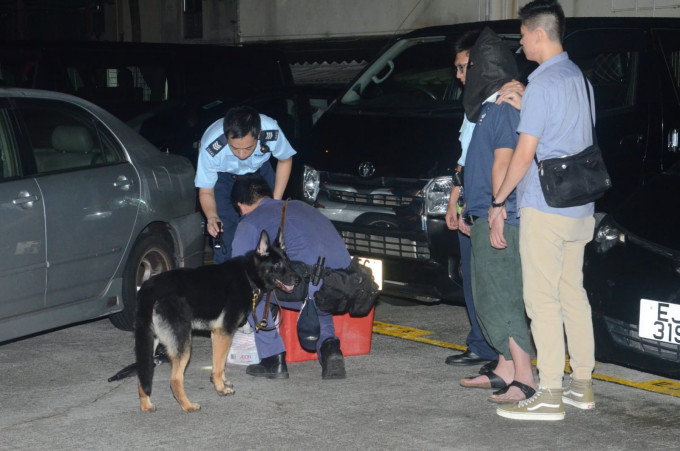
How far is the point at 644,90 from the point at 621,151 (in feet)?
1.90

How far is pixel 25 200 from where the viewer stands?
568 centimetres

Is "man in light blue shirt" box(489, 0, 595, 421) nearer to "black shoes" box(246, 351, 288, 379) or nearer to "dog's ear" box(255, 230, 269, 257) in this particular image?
"dog's ear" box(255, 230, 269, 257)

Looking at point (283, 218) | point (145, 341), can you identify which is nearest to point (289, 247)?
point (283, 218)

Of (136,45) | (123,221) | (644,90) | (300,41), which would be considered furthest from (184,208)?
(300,41)

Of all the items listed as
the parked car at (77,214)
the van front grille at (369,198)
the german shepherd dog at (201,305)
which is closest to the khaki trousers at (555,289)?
the german shepherd dog at (201,305)

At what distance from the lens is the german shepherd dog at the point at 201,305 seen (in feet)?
16.7

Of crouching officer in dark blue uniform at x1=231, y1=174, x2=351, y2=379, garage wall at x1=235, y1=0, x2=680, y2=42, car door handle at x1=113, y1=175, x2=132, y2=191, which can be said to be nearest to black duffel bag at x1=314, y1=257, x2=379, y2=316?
crouching officer in dark blue uniform at x1=231, y1=174, x2=351, y2=379

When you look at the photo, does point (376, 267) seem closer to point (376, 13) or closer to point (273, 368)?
point (273, 368)

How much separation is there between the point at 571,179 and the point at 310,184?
104 inches

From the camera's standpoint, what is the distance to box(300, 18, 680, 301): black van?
21.2 ft

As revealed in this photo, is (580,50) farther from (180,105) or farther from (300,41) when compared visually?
(300,41)

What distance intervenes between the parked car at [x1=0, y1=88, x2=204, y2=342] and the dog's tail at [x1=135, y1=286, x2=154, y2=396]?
98 centimetres

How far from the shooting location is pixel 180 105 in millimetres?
9070

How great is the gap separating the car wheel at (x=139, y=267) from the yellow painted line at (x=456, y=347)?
5.04 feet
